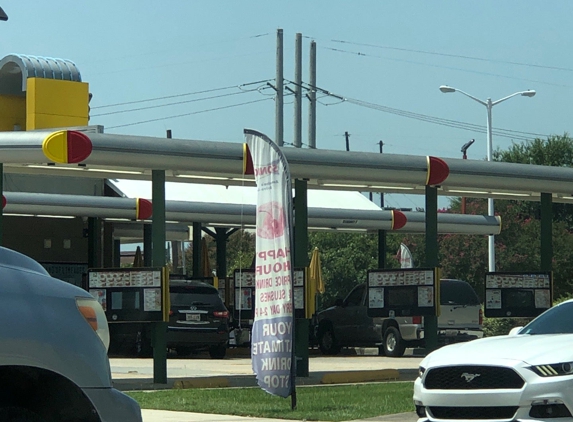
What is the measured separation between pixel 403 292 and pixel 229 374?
3.50 m

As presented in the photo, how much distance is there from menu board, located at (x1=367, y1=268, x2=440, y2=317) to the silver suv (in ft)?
15.6

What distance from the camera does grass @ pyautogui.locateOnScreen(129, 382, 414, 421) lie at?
13242 mm

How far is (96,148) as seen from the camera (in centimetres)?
1658

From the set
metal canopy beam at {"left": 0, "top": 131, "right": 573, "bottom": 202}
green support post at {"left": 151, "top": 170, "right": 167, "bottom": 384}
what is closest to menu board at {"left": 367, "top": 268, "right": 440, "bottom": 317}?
metal canopy beam at {"left": 0, "top": 131, "right": 573, "bottom": 202}

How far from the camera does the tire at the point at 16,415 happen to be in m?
5.30

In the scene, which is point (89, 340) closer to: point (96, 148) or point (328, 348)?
point (96, 148)

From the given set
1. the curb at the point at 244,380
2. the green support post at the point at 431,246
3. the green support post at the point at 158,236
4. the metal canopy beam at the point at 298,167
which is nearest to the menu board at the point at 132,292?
the green support post at the point at 158,236

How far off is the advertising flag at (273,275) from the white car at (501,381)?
11.4ft

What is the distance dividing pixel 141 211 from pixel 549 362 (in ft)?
63.9

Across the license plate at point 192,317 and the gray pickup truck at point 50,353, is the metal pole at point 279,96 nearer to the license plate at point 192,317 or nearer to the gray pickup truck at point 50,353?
the license plate at point 192,317

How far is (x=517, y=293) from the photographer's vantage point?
21.1 meters

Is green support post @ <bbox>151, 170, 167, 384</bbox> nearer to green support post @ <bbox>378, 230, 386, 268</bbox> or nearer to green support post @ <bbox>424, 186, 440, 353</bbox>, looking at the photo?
green support post @ <bbox>424, 186, 440, 353</bbox>

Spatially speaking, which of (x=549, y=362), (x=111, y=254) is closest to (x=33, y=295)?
(x=549, y=362)

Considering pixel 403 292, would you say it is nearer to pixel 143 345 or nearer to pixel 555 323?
pixel 143 345
